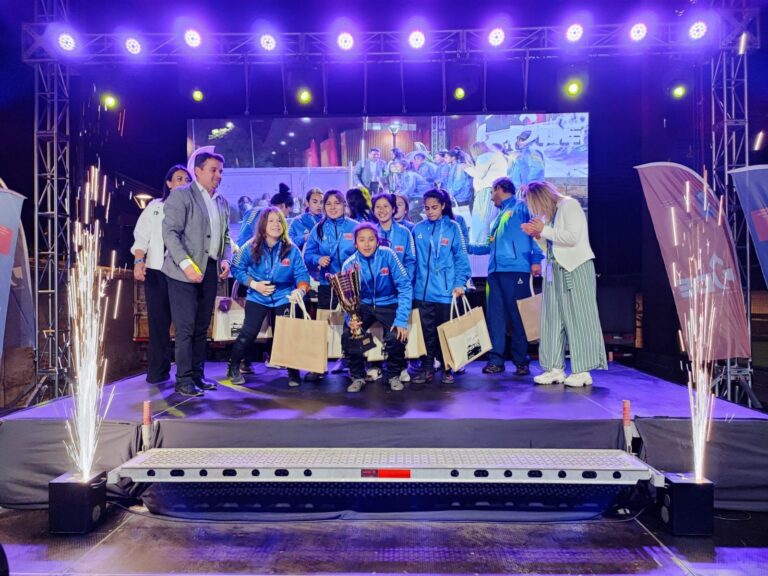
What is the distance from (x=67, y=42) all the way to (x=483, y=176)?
16.5 ft

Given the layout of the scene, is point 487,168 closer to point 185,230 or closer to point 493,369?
point 493,369

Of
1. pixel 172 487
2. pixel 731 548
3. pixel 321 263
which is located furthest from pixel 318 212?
pixel 731 548

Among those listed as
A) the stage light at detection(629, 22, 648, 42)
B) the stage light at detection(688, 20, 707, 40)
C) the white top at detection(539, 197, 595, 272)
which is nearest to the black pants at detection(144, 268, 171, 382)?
the white top at detection(539, 197, 595, 272)

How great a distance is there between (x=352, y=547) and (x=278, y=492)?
597 mm

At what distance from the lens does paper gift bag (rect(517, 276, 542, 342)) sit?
431 centimetres

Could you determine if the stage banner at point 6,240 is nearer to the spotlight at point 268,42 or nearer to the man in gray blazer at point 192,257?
the man in gray blazer at point 192,257

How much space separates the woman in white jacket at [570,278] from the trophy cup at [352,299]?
127 cm

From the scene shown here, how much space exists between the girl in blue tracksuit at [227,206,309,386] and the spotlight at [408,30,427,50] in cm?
302

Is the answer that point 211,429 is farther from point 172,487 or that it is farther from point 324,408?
point 324,408

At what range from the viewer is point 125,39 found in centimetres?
568

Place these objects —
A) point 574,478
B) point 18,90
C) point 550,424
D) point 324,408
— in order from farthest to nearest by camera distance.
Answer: point 18,90, point 324,408, point 550,424, point 574,478

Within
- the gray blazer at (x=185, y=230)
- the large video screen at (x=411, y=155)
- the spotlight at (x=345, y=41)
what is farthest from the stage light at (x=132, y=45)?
the gray blazer at (x=185, y=230)

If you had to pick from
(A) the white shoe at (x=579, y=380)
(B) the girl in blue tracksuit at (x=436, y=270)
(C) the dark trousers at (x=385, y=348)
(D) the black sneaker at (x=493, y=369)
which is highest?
(B) the girl in blue tracksuit at (x=436, y=270)

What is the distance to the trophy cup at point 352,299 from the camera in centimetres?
363
